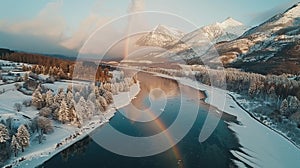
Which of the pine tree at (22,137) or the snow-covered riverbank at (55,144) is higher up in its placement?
the pine tree at (22,137)

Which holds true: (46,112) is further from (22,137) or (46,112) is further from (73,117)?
(22,137)

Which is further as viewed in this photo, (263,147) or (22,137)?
(263,147)

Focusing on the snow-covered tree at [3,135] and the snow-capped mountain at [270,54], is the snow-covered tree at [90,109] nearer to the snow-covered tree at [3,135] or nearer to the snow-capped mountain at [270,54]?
the snow-covered tree at [3,135]

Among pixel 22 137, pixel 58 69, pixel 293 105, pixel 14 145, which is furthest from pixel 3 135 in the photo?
pixel 58 69

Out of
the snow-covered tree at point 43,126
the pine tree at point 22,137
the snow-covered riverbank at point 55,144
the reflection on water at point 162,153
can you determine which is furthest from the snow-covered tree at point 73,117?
the pine tree at point 22,137

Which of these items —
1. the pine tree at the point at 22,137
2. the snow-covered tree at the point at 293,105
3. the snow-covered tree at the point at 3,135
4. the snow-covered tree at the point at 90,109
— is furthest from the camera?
the snow-covered tree at the point at 293,105

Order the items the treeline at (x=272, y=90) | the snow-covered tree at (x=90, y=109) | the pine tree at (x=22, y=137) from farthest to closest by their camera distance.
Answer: the treeline at (x=272, y=90), the snow-covered tree at (x=90, y=109), the pine tree at (x=22, y=137)

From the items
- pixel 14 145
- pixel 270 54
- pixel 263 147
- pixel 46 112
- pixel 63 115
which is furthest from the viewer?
pixel 270 54

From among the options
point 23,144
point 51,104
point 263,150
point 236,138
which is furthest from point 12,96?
point 263,150

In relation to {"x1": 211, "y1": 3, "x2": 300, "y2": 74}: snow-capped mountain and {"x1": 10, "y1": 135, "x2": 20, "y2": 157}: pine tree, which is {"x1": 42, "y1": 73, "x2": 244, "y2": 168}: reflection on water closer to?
{"x1": 10, "y1": 135, "x2": 20, "y2": 157}: pine tree

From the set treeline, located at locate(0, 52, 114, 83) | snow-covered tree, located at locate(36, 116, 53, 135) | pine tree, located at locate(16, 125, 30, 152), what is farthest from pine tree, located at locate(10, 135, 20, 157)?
treeline, located at locate(0, 52, 114, 83)

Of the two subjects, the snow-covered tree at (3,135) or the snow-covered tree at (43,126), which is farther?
the snow-covered tree at (43,126)

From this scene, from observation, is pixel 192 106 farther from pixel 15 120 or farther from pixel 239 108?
pixel 15 120
